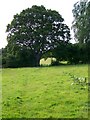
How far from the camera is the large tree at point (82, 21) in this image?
5334 cm

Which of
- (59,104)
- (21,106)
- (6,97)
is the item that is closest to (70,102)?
(59,104)

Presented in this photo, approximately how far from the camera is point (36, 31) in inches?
2256

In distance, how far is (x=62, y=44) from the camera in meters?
57.9

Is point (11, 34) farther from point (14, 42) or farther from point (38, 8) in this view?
point (38, 8)

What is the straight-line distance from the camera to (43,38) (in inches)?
2249

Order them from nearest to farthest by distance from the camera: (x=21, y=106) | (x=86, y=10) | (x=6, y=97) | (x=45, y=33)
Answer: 1. (x=21, y=106)
2. (x=6, y=97)
3. (x=86, y=10)
4. (x=45, y=33)

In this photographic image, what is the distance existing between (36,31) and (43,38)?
176 cm

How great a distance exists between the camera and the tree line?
55.5 meters

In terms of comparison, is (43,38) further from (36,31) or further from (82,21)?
(82,21)

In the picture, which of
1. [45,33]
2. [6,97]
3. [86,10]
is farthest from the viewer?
[45,33]

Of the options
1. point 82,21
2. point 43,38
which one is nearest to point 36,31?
point 43,38

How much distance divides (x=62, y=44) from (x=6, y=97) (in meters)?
43.1

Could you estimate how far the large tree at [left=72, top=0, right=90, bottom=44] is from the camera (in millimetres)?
53344

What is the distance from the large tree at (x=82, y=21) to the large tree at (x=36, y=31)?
3.49 metres
